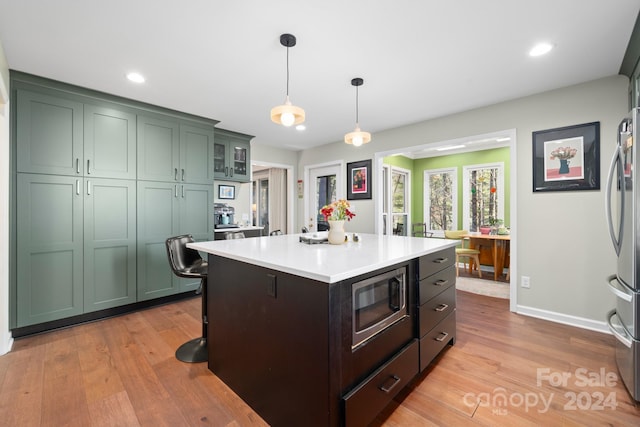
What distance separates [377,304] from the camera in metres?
1.54

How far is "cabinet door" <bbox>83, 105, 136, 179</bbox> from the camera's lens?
9.62ft

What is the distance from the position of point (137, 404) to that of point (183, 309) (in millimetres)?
1736

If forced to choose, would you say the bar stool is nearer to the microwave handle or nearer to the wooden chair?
the microwave handle

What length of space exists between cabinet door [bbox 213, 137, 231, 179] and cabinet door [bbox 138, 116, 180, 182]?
0.73 meters

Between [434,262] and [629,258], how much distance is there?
3.58ft

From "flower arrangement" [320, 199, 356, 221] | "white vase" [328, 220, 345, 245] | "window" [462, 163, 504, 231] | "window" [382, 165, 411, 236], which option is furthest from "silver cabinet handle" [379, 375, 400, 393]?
"window" [462, 163, 504, 231]

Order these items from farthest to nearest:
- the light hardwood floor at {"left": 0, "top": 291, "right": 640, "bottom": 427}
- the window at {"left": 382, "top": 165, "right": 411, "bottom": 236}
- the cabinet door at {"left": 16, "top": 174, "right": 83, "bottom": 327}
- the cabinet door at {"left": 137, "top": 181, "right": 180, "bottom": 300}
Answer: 1. the window at {"left": 382, "top": 165, "right": 411, "bottom": 236}
2. the cabinet door at {"left": 137, "top": 181, "right": 180, "bottom": 300}
3. the cabinet door at {"left": 16, "top": 174, "right": 83, "bottom": 327}
4. the light hardwood floor at {"left": 0, "top": 291, "right": 640, "bottom": 427}

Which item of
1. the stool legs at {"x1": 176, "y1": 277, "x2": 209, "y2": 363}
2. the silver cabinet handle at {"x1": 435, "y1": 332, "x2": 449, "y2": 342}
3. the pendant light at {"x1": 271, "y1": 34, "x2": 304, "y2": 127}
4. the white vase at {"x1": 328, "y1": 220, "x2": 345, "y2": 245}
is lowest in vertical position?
the stool legs at {"x1": 176, "y1": 277, "x2": 209, "y2": 363}

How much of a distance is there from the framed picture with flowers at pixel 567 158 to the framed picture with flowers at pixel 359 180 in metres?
2.25

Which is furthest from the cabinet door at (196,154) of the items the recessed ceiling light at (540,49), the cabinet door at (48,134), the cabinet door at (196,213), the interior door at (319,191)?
the recessed ceiling light at (540,49)

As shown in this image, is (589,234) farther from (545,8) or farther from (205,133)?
(205,133)

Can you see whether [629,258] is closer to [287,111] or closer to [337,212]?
[337,212]

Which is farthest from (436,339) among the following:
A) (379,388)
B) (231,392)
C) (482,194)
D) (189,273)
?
(482,194)

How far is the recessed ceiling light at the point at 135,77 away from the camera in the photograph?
8.59ft
